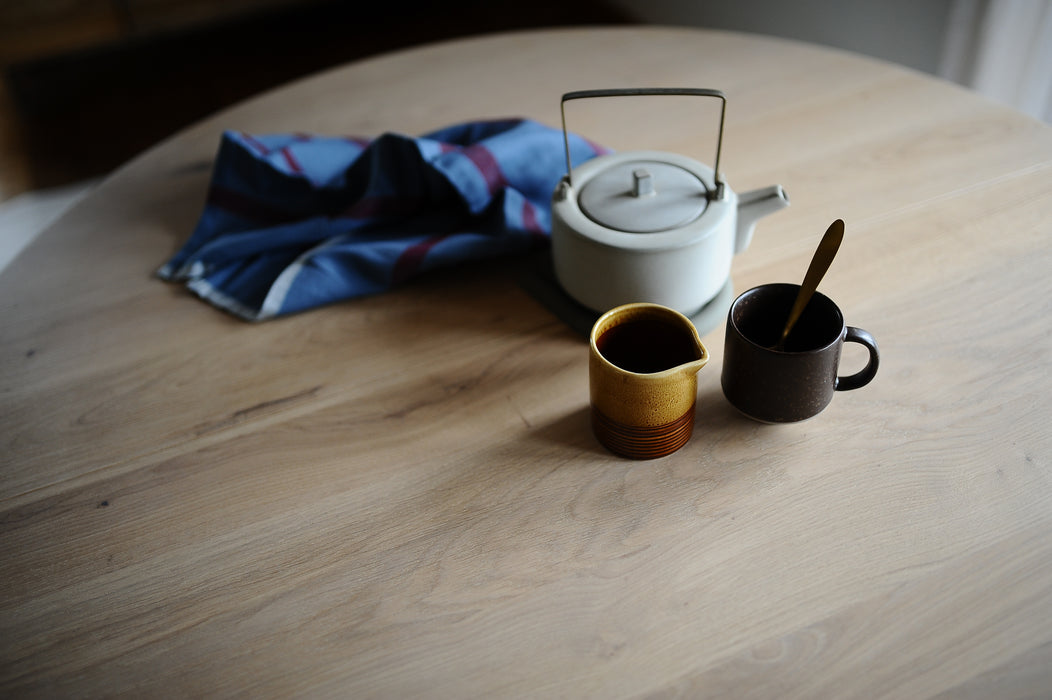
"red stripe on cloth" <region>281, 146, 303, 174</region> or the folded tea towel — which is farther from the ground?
"red stripe on cloth" <region>281, 146, 303, 174</region>

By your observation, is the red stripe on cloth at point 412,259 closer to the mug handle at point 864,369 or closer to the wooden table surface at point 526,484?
the wooden table surface at point 526,484

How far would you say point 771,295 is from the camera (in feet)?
2.27

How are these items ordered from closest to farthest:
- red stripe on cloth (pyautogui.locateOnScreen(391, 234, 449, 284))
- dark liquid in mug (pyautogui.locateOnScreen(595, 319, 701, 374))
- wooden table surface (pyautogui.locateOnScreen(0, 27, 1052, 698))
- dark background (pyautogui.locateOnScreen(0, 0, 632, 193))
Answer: wooden table surface (pyautogui.locateOnScreen(0, 27, 1052, 698)), dark liquid in mug (pyautogui.locateOnScreen(595, 319, 701, 374)), red stripe on cloth (pyautogui.locateOnScreen(391, 234, 449, 284)), dark background (pyautogui.locateOnScreen(0, 0, 632, 193))

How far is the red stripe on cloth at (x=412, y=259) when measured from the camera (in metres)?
0.86

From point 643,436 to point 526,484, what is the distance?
102 millimetres

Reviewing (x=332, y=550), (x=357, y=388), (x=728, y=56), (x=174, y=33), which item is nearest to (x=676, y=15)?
(x=728, y=56)

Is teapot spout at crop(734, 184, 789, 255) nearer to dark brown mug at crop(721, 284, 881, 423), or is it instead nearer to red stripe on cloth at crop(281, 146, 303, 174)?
dark brown mug at crop(721, 284, 881, 423)

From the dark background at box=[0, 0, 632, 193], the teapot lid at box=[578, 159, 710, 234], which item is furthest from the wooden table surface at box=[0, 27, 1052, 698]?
the dark background at box=[0, 0, 632, 193]

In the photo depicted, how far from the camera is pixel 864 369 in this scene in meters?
0.66

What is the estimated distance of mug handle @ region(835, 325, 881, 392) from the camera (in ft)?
2.11

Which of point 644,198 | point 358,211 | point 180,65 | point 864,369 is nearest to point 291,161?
point 358,211

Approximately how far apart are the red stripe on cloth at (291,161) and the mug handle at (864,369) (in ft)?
1.98

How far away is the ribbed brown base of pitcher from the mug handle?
0.42 feet

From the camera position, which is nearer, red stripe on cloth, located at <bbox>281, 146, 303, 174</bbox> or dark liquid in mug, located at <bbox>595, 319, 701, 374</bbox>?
dark liquid in mug, located at <bbox>595, 319, 701, 374</bbox>
